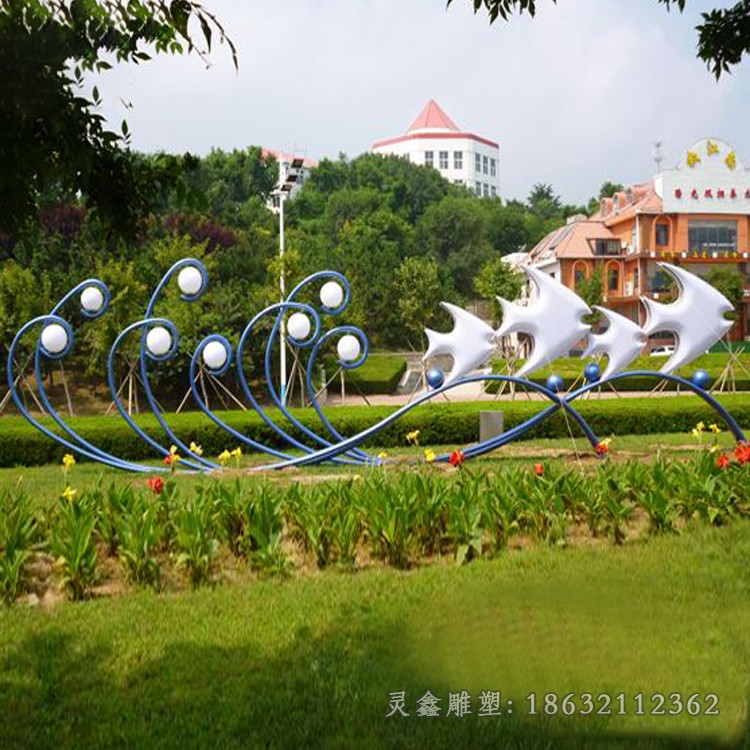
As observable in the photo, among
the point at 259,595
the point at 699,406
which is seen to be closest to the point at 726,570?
the point at 259,595

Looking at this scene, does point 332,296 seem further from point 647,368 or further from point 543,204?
point 543,204

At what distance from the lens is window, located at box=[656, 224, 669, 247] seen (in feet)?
135

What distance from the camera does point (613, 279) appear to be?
1713 inches

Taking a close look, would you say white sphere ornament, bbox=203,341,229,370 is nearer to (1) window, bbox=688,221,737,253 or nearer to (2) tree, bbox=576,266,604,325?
(2) tree, bbox=576,266,604,325

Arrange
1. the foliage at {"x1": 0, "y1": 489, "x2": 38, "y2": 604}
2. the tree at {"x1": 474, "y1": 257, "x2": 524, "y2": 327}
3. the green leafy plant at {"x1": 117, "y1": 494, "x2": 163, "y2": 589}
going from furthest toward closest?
1. the tree at {"x1": 474, "y1": 257, "x2": 524, "y2": 327}
2. the green leafy plant at {"x1": 117, "y1": 494, "x2": 163, "y2": 589}
3. the foliage at {"x1": 0, "y1": 489, "x2": 38, "y2": 604}

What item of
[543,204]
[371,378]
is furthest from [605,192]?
[371,378]

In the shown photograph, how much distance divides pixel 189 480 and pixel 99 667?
587cm

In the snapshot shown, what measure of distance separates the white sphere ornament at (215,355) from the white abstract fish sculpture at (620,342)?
496 centimetres

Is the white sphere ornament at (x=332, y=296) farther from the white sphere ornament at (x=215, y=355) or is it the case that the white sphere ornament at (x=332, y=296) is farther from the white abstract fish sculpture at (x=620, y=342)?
the white abstract fish sculpture at (x=620, y=342)

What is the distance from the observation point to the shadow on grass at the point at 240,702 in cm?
316

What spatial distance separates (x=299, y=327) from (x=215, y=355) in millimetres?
1076

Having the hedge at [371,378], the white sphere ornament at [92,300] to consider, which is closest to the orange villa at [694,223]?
the hedge at [371,378]

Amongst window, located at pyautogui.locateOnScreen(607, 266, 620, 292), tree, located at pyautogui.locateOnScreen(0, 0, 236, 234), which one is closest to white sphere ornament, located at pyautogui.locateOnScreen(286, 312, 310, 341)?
tree, located at pyautogui.locateOnScreen(0, 0, 236, 234)

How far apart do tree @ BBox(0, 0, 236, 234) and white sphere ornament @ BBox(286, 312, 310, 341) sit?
314 inches
